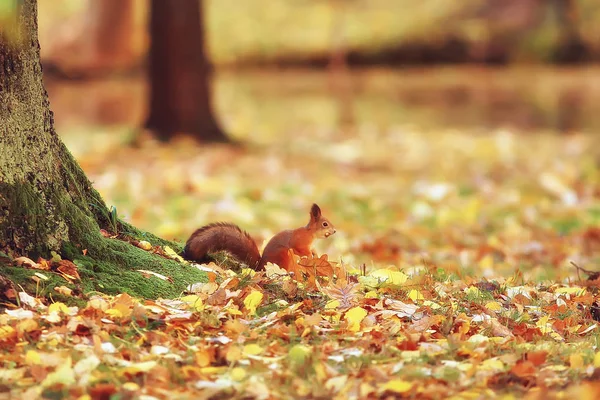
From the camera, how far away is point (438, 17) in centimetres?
2530

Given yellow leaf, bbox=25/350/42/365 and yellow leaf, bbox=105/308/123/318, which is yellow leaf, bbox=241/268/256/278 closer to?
yellow leaf, bbox=105/308/123/318

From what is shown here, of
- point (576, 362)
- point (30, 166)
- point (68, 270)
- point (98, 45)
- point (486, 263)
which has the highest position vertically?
point (98, 45)

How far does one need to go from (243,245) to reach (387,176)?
19.1 ft

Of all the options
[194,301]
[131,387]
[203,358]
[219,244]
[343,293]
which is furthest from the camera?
[219,244]

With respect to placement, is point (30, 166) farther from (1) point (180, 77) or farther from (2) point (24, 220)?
(1) point (180, 77)

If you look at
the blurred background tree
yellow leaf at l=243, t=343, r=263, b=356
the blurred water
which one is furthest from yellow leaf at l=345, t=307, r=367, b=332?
the blurred water

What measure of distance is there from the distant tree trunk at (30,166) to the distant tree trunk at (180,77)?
23.5 ft

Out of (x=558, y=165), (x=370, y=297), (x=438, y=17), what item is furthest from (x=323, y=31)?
(x=370, y=297)

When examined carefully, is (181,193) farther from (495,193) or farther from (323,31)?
(323,31)

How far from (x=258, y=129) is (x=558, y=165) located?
15.0 ft

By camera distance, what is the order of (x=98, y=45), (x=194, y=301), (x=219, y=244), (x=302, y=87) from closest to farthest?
(x=194, y=301) → (x=219, y=244) → (x=302, y=87) → (x=98, y=45)

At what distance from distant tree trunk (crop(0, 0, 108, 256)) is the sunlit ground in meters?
0.69

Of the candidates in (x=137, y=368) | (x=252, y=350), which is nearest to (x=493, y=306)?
(x=252, y=350)

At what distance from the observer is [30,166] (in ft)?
13.8
